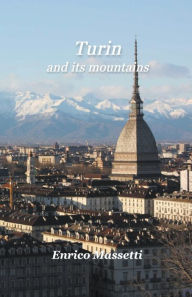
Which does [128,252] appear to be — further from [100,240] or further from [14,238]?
[14,238]

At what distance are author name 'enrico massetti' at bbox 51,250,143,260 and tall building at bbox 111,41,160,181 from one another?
95.5 metres

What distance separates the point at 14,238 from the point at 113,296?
8450mm

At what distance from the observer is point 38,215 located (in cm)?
8206

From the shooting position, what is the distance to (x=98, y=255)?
196 ft

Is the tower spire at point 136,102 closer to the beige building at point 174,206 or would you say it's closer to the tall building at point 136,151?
→ the tall building at point 136,151

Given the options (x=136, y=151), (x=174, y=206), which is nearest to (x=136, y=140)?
(x=136, y=151)

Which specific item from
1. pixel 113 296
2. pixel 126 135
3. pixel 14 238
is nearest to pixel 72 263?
pixel 113 296

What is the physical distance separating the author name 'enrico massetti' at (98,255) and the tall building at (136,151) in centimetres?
9546

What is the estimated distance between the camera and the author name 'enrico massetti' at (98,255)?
55.3 metres

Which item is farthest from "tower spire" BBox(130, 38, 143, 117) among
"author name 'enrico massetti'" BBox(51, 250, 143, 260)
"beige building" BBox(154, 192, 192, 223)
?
"author name 'enrico massetti'" BBox(51, 250, 143, 260)

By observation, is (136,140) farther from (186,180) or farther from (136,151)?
(186,180)

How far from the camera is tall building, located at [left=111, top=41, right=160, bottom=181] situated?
158 m

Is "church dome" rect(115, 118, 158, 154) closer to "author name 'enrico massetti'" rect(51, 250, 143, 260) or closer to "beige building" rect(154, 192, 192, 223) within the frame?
"beige building" rect(154, 192, 192, 223)

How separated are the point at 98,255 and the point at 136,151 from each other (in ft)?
335
